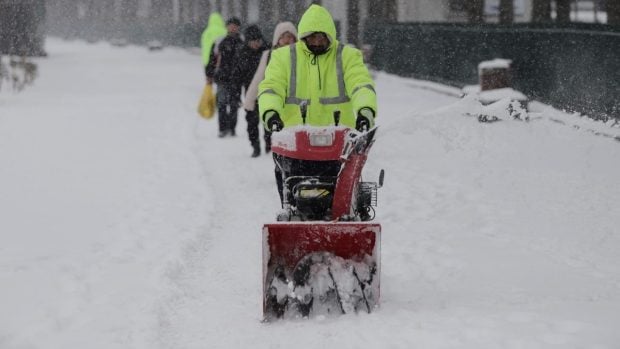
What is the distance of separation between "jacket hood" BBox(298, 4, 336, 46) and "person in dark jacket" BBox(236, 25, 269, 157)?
589cm

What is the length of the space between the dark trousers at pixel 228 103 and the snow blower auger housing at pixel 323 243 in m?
7.85

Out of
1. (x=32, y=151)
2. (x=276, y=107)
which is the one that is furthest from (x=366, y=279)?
(x=32, y=151)

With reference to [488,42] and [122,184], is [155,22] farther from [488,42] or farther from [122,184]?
[122,184]

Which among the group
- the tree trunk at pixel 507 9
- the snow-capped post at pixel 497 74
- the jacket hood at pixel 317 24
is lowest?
the snow-capped post at pixel 497 74

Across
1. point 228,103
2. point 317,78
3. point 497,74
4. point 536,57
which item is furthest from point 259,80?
point 536,57

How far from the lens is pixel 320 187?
5434 millimetres

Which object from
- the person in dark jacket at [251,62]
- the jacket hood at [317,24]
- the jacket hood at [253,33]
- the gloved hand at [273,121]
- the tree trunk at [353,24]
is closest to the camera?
the gloved hand at [273,121]

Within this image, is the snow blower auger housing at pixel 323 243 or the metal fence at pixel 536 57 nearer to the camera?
the snow blower auger housing at pixel 323 243

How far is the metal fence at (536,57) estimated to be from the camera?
12406 mm

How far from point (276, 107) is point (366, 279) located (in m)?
1.17

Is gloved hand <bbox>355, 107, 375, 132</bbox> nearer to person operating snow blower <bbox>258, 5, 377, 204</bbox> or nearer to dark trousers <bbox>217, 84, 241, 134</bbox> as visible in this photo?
person operating snow blower <bbox>258, 5, 377, 204</bbox>

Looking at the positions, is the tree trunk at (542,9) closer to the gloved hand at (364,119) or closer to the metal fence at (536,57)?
the metal fence at (536,57)

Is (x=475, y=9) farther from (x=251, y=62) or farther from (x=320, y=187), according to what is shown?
(x=320, y=187)

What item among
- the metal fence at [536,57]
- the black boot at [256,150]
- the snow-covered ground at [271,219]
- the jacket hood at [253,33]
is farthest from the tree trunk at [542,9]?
the black boot at [256,150]
